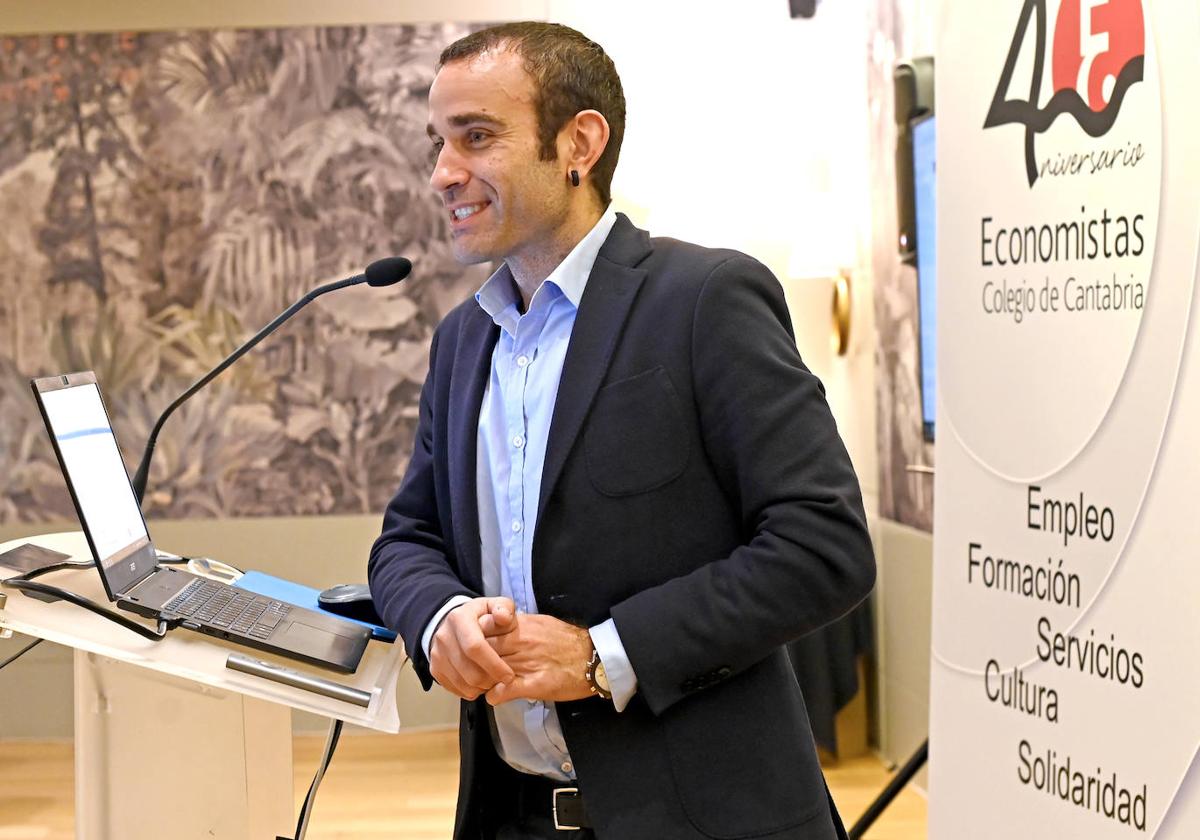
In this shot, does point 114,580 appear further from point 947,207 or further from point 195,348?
point 195,348

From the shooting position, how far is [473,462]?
1508 millimetres

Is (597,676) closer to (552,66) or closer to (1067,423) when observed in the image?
(552,66)

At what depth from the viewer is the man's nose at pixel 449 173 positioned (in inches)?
57.6

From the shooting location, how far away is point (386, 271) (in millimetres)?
2008

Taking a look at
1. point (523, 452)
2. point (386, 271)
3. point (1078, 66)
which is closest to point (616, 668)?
point (523, 452)

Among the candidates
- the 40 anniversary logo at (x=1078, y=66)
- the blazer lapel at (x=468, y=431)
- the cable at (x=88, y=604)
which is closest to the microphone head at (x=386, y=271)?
the blazer lapel at (x=468, y=431)

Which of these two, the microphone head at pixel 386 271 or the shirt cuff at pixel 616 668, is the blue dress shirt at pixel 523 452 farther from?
the microphone head at pixel 386 271

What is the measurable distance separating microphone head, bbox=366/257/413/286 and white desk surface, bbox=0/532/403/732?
610 millimetres

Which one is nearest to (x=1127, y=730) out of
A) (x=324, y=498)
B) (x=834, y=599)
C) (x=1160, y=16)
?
(x=834, y=599)

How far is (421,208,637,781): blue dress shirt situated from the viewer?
145 centimetres

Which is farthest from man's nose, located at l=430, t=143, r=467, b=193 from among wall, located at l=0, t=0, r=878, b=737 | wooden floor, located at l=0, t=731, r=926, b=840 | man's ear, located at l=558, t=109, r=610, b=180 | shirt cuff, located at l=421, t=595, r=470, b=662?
wall, located at l=0, t=0, r=878, b=737

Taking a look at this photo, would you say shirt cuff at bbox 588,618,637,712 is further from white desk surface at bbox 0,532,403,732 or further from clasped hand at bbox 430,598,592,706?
white desk surface at bbox 0,532,403,732

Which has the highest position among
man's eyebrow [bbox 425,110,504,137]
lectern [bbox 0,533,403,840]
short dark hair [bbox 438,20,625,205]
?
short dark hair [bbox 438,20,625,205]

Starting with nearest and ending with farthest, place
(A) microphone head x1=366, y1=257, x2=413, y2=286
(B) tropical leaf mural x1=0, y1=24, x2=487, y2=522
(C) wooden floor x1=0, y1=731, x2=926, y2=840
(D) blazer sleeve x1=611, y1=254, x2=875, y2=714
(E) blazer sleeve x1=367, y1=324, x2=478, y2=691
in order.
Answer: (D) blazer sleeve x1=611, y1=254, x2=875, y2=714 → (E) blazer sleeve x1=367, y1=324, x2=478, y2=691 → (A) microphone head x1=366, y1=257, x2=413, y2=286 → (C) wooden floor x1=0, y1=731, x2=926, y2=840 → (B) tropical leaf mural x1=0, y1=24, x2=487, y2=522
